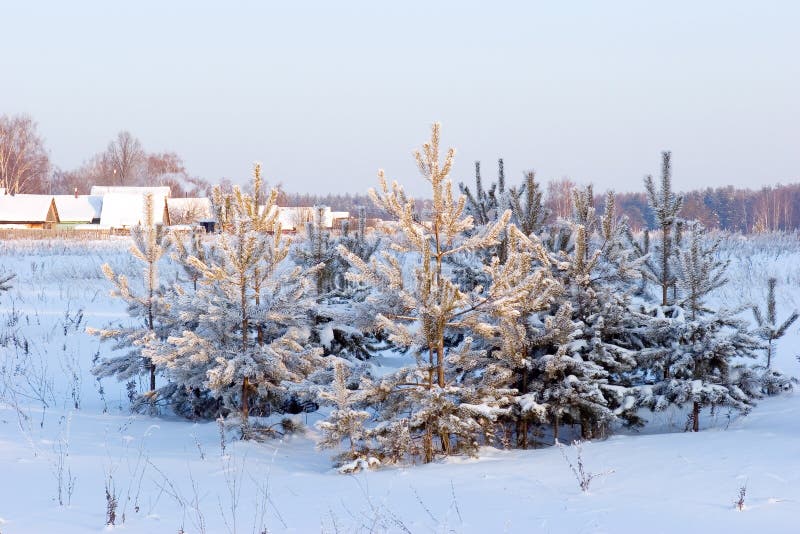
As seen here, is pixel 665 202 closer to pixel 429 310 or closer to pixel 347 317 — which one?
pixel 429 310

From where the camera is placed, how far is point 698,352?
277 inches

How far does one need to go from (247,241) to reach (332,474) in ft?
8.20

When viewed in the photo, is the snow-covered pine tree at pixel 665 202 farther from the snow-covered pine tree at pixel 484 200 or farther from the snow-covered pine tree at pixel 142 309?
the snow-covered pine tree at pixel 142 309

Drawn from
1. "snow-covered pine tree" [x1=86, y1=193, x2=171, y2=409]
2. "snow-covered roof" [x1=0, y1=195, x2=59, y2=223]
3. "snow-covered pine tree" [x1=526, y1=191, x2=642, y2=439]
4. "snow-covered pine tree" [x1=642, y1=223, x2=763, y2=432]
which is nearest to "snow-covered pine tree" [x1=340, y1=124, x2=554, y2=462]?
"snow-covered pine tree" [x1=526, y1=191, x2=642, y2=439]

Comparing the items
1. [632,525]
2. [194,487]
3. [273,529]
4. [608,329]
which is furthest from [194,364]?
[632,525]

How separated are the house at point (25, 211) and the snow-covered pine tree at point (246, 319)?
178 ft

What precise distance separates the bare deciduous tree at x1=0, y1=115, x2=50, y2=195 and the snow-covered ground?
258ft

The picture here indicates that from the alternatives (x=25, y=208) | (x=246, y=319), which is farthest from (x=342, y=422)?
(x=25, y=208)

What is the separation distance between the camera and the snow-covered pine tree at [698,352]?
A: 271 inches

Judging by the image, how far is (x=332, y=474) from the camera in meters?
6.04

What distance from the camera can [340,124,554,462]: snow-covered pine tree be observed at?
6184 mm

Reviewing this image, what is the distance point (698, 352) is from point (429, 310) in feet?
9.20

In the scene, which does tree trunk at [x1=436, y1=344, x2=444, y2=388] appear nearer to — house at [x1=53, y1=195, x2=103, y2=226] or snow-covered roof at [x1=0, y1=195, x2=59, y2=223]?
snow-covered roof at [x1=0, y1=195, x2=59, y2=223]

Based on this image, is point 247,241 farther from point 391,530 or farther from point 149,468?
point 391,530
